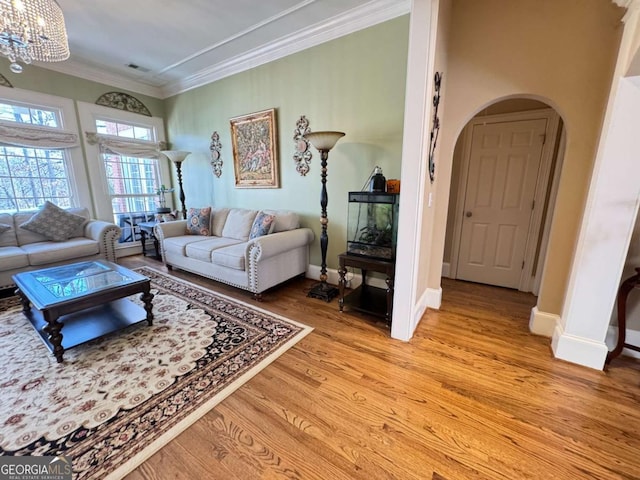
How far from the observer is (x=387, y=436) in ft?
4.46

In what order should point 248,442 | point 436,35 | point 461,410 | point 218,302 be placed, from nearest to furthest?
point 248,442, point 461,410, point 436,35, point 218,302

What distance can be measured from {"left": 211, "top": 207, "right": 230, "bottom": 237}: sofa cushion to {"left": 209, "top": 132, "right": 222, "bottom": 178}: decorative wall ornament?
771 millimetres

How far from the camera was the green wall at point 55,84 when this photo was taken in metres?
3.45

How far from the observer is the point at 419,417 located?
1.47 meters

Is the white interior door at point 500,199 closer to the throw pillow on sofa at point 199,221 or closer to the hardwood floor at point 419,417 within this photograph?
the hardwood floor at point 419,417

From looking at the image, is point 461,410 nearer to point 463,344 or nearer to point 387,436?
point 387,436

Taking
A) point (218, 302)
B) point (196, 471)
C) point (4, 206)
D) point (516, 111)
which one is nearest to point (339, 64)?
point (516, 111)

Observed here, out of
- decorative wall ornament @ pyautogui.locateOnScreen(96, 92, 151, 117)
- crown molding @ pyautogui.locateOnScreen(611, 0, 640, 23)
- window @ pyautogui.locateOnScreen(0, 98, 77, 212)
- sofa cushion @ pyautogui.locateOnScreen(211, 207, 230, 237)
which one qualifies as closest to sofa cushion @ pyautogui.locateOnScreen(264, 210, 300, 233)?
sofa cushion @ pyautogui.locateOnScreen(211, 207, 230, 237)

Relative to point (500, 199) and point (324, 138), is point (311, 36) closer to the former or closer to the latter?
point (324, 138)

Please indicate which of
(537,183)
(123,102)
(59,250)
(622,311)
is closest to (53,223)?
(59,250)

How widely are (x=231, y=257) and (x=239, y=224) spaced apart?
0.87 metres

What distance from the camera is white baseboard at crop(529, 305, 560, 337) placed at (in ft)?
7.19

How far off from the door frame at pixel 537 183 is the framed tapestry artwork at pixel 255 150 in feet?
7.96

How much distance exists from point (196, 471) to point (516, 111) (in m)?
4.14
